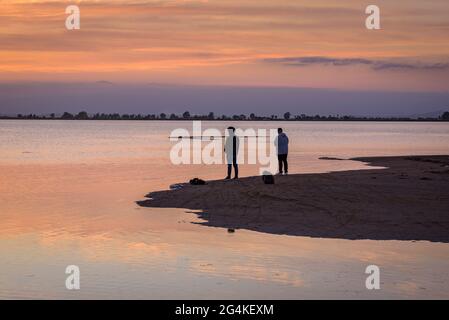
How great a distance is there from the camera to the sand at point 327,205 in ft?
61.3

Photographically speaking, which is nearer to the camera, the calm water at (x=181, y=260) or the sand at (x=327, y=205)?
the calm water at (x=181, y=260)

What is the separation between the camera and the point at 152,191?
2920 cm

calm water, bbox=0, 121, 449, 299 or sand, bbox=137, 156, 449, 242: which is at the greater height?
sand, bbox=137, 156, 449, 242

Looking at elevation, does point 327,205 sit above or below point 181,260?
above

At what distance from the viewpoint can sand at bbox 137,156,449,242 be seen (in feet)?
61.3

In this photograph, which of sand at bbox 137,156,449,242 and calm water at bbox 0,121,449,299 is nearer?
calm water at bbox 0,121,449,299

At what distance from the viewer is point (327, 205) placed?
2183 cm

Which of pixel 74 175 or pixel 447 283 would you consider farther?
pixel 74 175

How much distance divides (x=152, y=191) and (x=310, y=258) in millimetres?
14357

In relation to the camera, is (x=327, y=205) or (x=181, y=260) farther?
(x=327, y=205)
